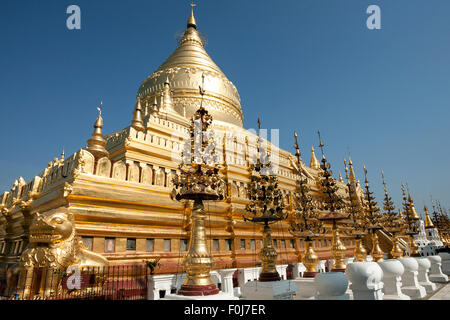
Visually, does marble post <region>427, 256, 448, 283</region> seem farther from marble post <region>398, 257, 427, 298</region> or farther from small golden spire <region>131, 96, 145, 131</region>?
small golden spire <region>131, 96, 145, 131</region>

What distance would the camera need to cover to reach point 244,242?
18.3 metres

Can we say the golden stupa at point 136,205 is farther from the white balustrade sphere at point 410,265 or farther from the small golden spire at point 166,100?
the white balustrade sphere at point 410,265

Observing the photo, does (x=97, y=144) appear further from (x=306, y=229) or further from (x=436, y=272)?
(x=436, y=272)

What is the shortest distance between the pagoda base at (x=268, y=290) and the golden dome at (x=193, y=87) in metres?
22.1

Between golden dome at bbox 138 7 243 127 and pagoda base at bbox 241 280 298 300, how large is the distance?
22.1 m

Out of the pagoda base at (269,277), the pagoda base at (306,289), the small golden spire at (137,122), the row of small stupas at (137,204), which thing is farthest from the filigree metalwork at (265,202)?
the small golden spire at (137,122)

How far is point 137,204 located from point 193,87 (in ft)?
Result: 66.4

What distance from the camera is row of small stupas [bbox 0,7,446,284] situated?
41.4 ft

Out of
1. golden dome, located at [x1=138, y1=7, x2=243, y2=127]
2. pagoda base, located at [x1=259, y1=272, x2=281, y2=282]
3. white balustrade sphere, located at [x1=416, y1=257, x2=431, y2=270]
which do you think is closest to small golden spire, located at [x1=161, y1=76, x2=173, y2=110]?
golden dome, located at [x1=138, y1=7, x2=243, y2=127]

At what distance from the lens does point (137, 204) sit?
1414 centimetres

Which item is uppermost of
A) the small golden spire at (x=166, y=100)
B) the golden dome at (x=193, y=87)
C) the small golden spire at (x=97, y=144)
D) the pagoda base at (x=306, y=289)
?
the golden dome at (x=193, y=87)

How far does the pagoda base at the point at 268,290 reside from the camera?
9.57m

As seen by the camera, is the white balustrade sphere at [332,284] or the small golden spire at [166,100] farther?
the small golden spire at [166,100]
